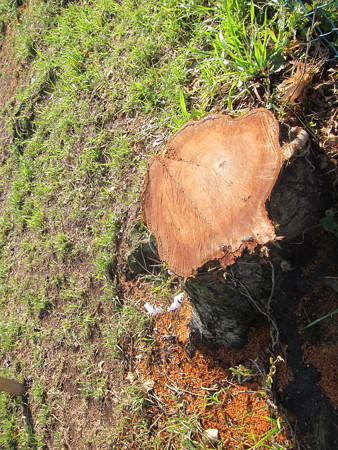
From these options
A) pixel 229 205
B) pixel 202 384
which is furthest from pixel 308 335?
pixel 229 205

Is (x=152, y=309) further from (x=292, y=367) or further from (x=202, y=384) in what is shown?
(x=292, y=367)

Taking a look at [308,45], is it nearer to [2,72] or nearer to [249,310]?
[249,310]

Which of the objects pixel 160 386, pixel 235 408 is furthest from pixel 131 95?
pixel 235 408

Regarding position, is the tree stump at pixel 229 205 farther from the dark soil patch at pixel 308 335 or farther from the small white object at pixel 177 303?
the small white object at pixel 177 303

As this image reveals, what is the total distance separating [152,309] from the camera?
2.57 metres

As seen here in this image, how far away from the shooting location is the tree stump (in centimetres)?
155

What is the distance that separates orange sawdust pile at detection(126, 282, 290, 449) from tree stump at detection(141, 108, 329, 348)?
0.37 meters

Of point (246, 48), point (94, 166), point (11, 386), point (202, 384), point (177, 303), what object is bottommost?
point (11, 386)

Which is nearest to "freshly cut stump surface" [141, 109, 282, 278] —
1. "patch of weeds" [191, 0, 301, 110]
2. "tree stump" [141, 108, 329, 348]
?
"tree stump" [141, 108, 329, 348]

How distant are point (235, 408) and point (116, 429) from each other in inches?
31.8

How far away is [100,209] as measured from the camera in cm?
313

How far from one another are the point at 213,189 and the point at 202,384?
44.7 inches

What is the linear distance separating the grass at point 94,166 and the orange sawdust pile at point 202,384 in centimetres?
8

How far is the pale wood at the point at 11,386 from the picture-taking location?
2.98 m
